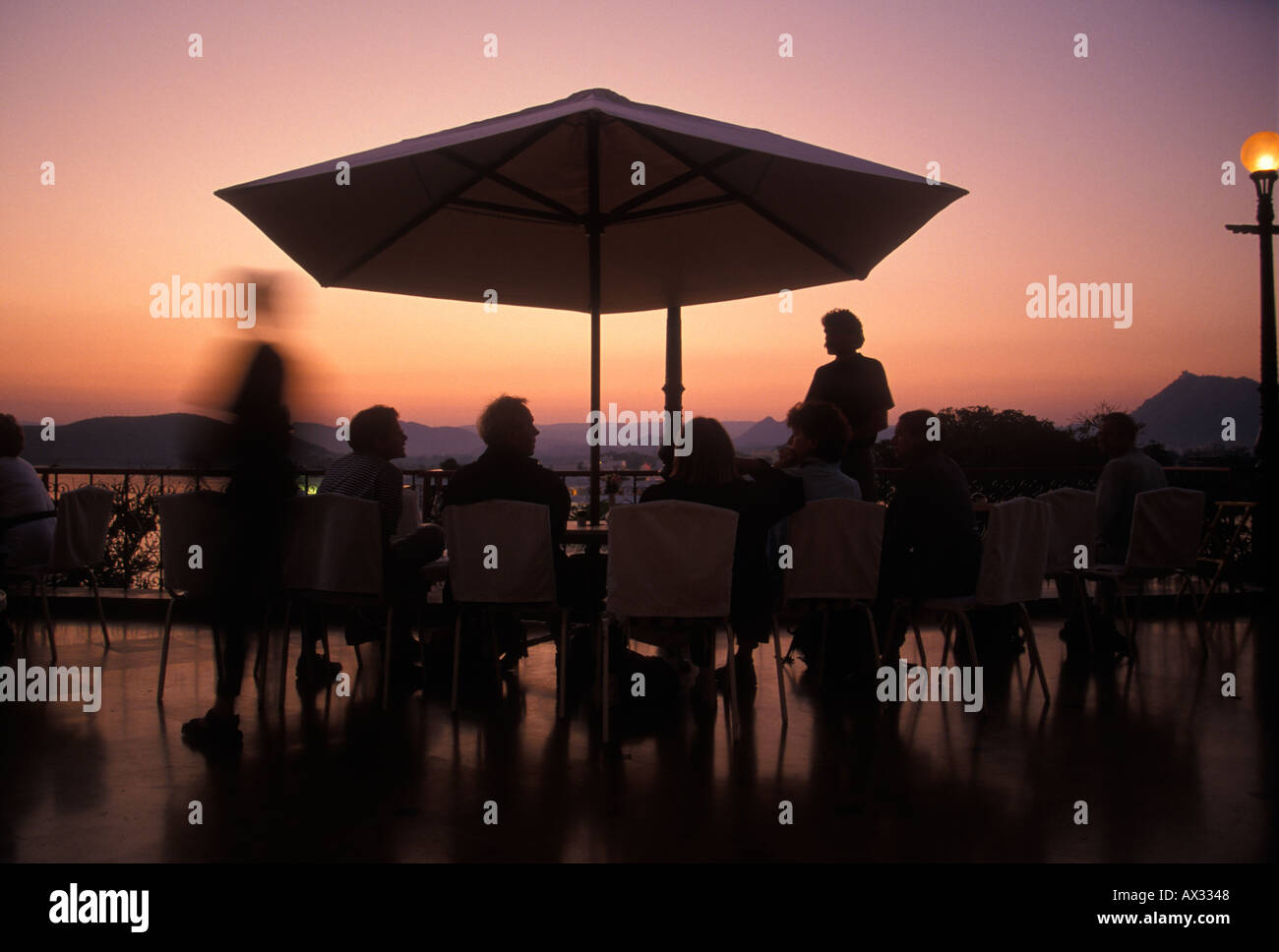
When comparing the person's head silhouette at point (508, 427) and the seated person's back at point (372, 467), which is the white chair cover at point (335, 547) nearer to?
the seated person's back at point (372, 467)

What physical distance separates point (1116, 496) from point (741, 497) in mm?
2811

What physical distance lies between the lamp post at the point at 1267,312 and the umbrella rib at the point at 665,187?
481 centimetres

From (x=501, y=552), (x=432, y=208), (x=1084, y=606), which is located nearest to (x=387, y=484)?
(x=501, y=552)

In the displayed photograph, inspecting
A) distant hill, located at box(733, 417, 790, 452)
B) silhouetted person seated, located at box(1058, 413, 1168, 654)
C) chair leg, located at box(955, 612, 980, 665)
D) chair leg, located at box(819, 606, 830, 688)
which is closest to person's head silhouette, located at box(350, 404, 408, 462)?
distant hill, located at box(733, 417, 790, 452)

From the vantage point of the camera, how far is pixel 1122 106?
732 cm

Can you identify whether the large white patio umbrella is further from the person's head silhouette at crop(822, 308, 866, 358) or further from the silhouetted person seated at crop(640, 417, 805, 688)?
the silhouetted person seated at crop(640, 417, 805, 688)

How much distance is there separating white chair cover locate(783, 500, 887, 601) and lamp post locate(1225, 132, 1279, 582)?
183 inches

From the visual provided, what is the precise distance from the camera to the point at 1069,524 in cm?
492

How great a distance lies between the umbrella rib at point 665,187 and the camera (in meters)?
3.63

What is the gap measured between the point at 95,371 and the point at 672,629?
7.07 meters

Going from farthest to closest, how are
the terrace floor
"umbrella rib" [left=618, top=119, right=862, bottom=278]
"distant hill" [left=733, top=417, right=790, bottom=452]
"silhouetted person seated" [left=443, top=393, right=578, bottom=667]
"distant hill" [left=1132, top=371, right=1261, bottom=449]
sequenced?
"distant hill" [left=1132, top=371, right=1261, bottom=449] < "distant hill" [left=733, top=417, right=790, bottom=452] < "umbrella rib" [left=618, top=119, right=862, bottom=278] < "silhouetted person seated" [left=443, top=393, right=578, bottom=667] < the terrace floor

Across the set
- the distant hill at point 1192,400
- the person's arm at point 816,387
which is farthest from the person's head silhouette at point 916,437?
the distant hill at point 1192,400

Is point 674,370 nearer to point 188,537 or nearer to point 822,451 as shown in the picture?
point 822,451

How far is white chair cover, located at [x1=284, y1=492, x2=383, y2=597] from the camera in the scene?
3.47 m
